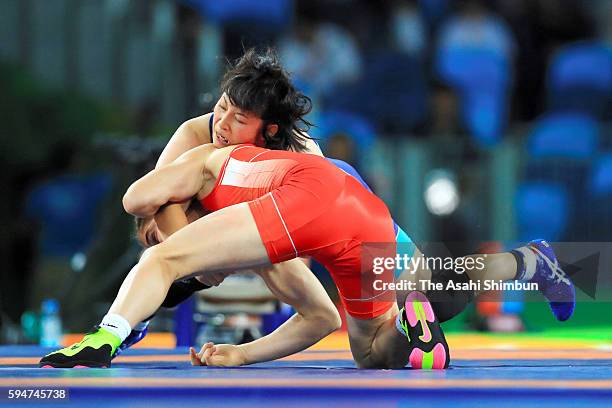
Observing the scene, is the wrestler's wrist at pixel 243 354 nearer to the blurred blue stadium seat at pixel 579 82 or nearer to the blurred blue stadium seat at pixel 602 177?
the blurred blue stadium seat at pixel 602 177

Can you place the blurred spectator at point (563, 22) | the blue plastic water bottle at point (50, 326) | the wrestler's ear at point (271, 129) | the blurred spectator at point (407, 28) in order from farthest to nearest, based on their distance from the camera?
the blurred spectator at point (563, 22)
the blurred spectator at point (407, 28)
the blue plastic water bottle at point (50, 326)
the wrestler's ear at point (271, 129)

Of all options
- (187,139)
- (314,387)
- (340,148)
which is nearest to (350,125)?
(340,148)

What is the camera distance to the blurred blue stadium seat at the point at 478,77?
26.0 ft

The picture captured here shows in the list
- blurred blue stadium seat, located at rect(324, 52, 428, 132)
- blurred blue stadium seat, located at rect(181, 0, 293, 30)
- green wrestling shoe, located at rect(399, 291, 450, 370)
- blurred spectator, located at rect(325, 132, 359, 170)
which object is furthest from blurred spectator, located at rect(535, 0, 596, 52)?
green wrestling shoe, located at rect(399, 291, 450, 370)

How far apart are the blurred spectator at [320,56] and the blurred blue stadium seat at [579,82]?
1568mm

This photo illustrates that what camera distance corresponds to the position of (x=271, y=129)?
10.2ft

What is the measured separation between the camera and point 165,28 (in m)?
8.14

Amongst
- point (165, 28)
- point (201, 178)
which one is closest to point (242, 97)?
point (201, 178)

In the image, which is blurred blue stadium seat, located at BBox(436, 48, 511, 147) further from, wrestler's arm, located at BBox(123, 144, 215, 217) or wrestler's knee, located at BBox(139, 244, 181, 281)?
wrestler's knee, located at BBox(139, 244, 181, 281)

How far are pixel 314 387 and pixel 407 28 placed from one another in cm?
652

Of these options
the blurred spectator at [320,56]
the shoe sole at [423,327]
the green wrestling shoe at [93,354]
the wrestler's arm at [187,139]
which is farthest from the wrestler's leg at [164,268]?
the blurred spectator at [320,56]

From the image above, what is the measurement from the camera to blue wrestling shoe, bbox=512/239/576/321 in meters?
2.84

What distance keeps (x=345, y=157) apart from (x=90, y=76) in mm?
2836

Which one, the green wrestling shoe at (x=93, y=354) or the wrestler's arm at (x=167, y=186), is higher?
the wrestler's arm at (x=167, y=186)
